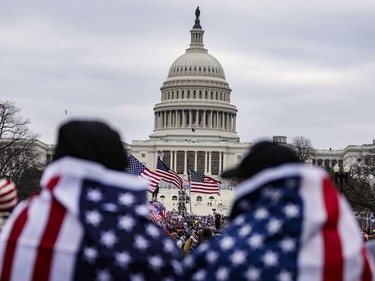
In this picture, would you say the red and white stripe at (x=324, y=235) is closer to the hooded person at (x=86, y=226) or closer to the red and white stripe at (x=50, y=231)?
the hooded person at (x=86, y=226)

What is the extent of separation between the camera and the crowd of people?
18.5 ft

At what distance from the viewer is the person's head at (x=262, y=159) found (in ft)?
19.6

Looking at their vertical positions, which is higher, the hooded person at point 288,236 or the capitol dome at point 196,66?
the capitol dome at point 196,66

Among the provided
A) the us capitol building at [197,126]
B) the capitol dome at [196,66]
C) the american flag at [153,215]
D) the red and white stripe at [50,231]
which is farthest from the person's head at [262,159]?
the capitol dome at [196,66]

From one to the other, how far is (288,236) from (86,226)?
Answer: 38.5 inches

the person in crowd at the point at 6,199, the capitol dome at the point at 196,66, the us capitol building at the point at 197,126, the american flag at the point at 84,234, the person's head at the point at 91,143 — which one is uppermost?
the capitol dome at the point at 196,66

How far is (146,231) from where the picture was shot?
5.92 metres

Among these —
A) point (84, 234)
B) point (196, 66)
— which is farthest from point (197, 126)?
point (84, 234)

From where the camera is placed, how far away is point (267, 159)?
19.7ft

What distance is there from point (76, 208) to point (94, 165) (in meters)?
0.28

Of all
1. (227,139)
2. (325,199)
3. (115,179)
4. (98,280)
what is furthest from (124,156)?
(227,139)

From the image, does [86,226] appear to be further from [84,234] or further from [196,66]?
[196,66]

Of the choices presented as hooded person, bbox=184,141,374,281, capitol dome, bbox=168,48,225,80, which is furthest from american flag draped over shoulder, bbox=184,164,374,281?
capitol dome, bbox=168,48,225,80

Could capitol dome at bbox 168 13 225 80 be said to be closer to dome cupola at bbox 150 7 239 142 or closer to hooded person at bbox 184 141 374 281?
dome cupola at bbox 150 7 239 142
